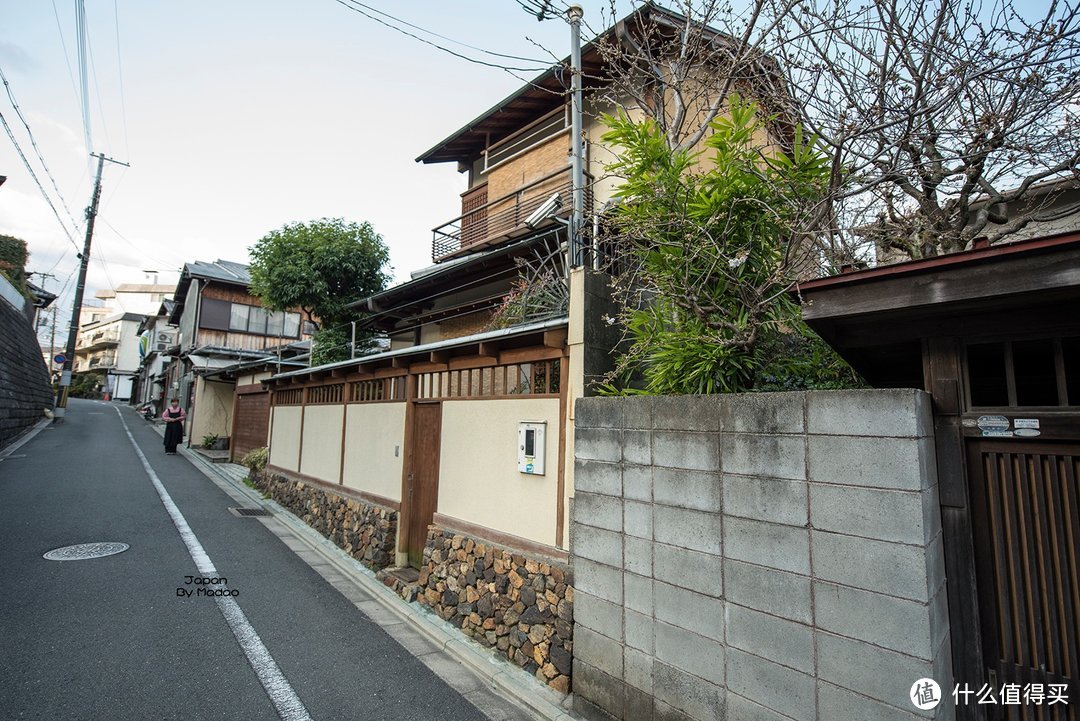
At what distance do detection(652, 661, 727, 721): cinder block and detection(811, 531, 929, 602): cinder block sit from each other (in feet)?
3.69

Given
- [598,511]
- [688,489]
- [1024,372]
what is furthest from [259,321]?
[1024,372]

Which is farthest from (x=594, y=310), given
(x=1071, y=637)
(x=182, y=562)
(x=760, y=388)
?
(x=182, y=562)

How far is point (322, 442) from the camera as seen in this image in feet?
35.2

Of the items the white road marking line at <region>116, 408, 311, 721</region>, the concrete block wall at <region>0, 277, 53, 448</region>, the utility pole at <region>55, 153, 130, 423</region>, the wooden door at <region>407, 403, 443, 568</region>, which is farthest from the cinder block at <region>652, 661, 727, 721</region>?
the utility pole at <region>55, 153, 130, 423</region>

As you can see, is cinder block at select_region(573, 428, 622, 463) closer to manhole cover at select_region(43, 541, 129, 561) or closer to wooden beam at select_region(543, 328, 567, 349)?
wooden beam at select_region(543, 328, 567, 349)

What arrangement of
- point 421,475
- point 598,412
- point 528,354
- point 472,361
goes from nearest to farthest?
1. point 598,412
2. point 528,354
3. point 472,361
4. point 421,475

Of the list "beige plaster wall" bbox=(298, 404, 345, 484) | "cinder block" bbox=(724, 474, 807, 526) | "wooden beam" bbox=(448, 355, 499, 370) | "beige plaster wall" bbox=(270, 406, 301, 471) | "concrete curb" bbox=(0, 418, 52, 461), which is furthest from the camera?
"concrete curb" bbox=(0, 418, 52, 461)

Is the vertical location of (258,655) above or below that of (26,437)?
below

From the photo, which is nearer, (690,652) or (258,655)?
(690,652)

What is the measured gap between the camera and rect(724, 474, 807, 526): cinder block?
9.87ft

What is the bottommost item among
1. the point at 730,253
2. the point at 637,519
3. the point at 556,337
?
the point at 637,519

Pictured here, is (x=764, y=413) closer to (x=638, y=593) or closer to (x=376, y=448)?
(x=638, y=593)

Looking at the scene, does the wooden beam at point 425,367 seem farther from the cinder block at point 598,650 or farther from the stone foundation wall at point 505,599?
the cinder block at point 598,650

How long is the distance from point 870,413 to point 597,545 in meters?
2.26
